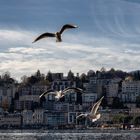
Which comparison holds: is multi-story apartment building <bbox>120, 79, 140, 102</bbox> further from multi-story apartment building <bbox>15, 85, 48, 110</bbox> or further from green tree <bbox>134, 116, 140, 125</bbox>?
green tree <bbox>134, 116, 140, 125</bbox>

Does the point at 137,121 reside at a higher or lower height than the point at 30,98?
lower

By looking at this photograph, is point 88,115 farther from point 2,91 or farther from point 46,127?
point 2,91

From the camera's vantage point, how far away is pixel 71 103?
443 feet

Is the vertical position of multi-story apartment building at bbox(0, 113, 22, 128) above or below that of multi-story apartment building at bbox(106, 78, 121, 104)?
below

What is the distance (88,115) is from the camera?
25578 mm

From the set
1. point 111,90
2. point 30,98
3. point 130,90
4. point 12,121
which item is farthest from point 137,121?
point 30,98

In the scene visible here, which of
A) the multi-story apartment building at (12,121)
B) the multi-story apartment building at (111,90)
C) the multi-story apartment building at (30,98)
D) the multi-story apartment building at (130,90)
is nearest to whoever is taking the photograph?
the multi-story apartment building at (12,121)

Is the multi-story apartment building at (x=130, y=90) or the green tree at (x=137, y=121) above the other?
the multi-story apartment building at (x=130, y=90)

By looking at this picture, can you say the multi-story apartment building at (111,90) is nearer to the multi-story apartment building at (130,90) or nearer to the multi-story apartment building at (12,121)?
the multi-story apartment building at (130,90)

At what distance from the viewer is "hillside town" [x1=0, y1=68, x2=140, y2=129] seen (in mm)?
120375

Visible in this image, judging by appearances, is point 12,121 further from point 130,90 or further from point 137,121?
point 130,90

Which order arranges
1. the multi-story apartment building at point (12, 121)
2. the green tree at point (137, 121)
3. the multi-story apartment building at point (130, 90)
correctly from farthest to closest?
the multi-story apartment building at point (130, 90) < the multi-story apartment building at point (12, 121) < the green tree at point (137, 121)

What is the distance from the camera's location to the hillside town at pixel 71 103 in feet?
395

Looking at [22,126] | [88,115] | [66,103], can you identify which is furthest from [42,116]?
[88,115]
